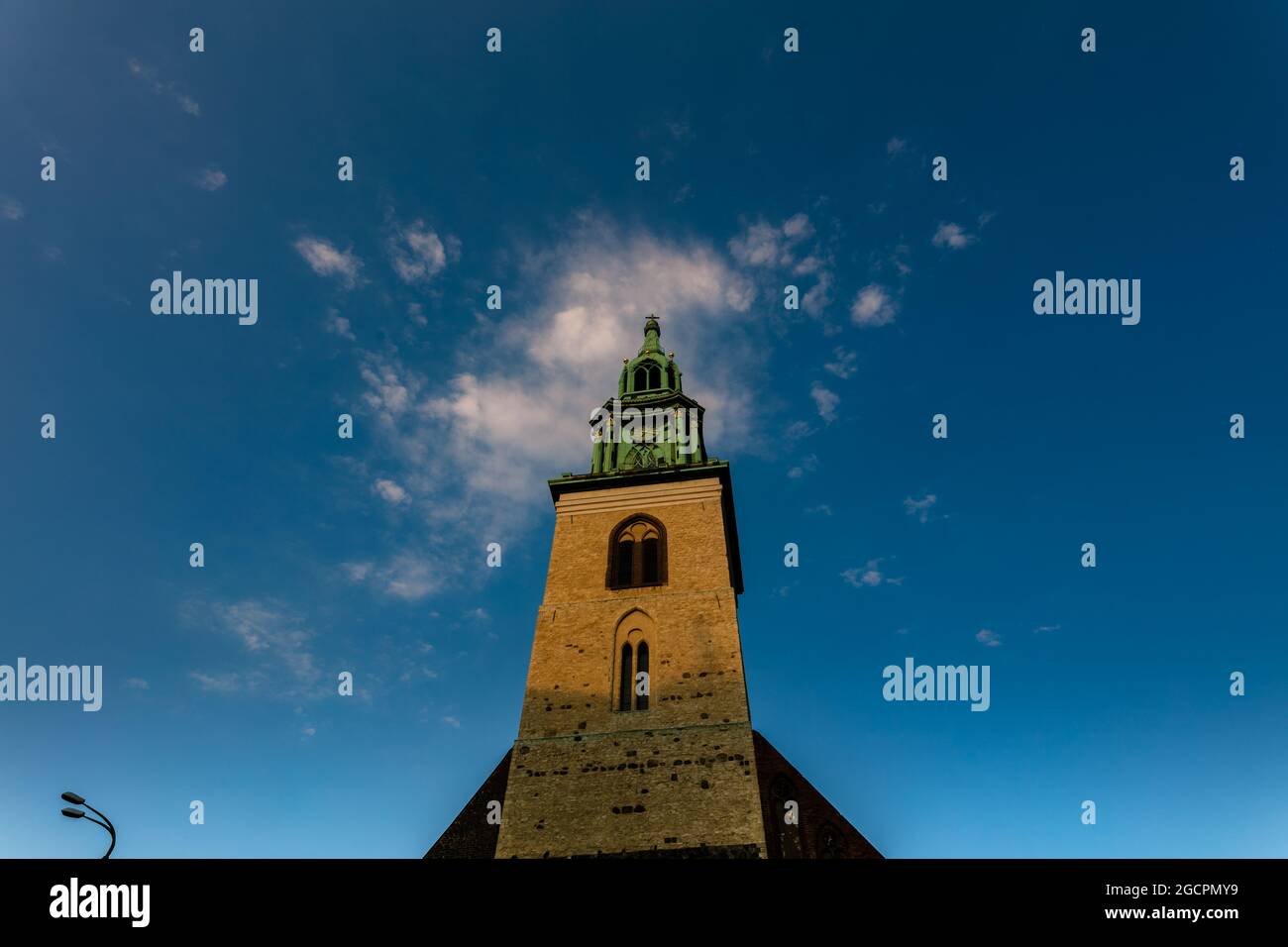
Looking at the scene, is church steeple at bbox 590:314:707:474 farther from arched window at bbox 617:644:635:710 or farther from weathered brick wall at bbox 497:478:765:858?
arched window at bbox 617:644:635:710

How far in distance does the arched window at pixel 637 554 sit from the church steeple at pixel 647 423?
2403 mm

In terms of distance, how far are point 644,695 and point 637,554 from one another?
519cm

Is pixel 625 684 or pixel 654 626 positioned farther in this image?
pixel 654 626

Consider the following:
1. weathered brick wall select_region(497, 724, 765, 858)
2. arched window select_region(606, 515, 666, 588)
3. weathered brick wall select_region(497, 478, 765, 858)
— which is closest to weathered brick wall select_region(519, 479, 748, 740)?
weathered brick wall select_region(497, 478, 765, 858)

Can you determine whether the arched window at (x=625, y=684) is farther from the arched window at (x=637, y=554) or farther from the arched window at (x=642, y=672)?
the arched window at (x=637, y=554)

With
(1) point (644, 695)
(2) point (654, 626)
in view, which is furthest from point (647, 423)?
(1) point (644, 695)

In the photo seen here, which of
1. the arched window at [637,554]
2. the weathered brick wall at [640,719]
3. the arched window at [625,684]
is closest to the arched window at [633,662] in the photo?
the arched window at [625,684]

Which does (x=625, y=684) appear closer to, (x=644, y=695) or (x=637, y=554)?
(x=644, y=695)

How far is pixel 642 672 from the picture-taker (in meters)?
22.1

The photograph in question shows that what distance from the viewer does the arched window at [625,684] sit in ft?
70.4

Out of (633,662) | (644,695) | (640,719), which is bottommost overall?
(640,719)

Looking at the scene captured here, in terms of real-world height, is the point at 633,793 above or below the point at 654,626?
below
